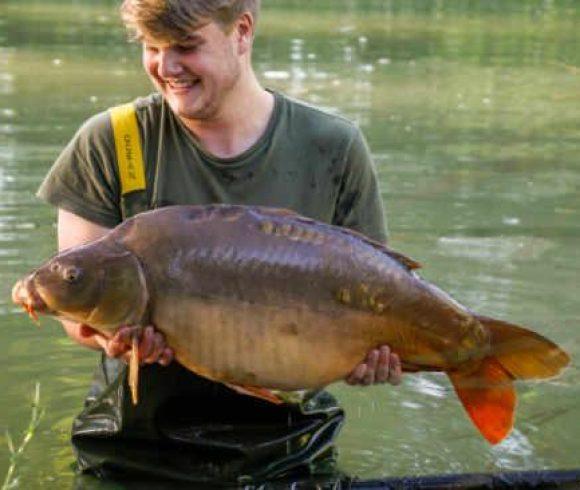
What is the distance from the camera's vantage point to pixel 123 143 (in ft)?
12.9

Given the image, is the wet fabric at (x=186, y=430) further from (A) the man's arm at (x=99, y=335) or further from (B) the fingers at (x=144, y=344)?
(B) the fingers at (x=144, y=344)

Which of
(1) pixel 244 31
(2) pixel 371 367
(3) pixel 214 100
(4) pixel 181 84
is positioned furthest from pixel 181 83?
(2) pixel 371 367

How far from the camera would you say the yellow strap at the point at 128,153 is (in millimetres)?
3936

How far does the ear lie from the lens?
151 inches

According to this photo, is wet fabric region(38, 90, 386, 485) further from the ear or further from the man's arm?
the ear

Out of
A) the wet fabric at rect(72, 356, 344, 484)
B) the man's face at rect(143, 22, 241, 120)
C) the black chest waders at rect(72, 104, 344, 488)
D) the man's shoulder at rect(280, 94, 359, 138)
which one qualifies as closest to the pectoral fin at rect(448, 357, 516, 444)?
the black chest waders at rect(72, 104, 344, 488)

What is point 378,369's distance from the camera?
140 inches

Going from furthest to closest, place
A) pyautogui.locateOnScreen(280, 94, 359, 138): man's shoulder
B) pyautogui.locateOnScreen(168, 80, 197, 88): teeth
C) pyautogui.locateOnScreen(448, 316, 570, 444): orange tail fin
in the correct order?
pyautogui.locateOnScreen(280, 94, 359, 138): man's shoulder < pyautogui.locateOnScreen(168, 80, 197, 88): teeth < pyautogui.locateOnScreen(448, 316, 570, 444): orange tail fin

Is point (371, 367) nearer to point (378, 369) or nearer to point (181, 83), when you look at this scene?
point (378, 369)

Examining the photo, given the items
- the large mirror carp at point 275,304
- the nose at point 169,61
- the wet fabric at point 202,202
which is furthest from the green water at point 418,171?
the nose at point 169,61

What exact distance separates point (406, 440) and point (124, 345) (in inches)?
74.9

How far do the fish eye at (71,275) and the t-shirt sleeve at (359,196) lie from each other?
3.36ft

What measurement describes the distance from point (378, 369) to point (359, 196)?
745 millimetres

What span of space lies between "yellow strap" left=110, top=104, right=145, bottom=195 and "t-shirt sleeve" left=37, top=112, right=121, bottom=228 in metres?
0.02
